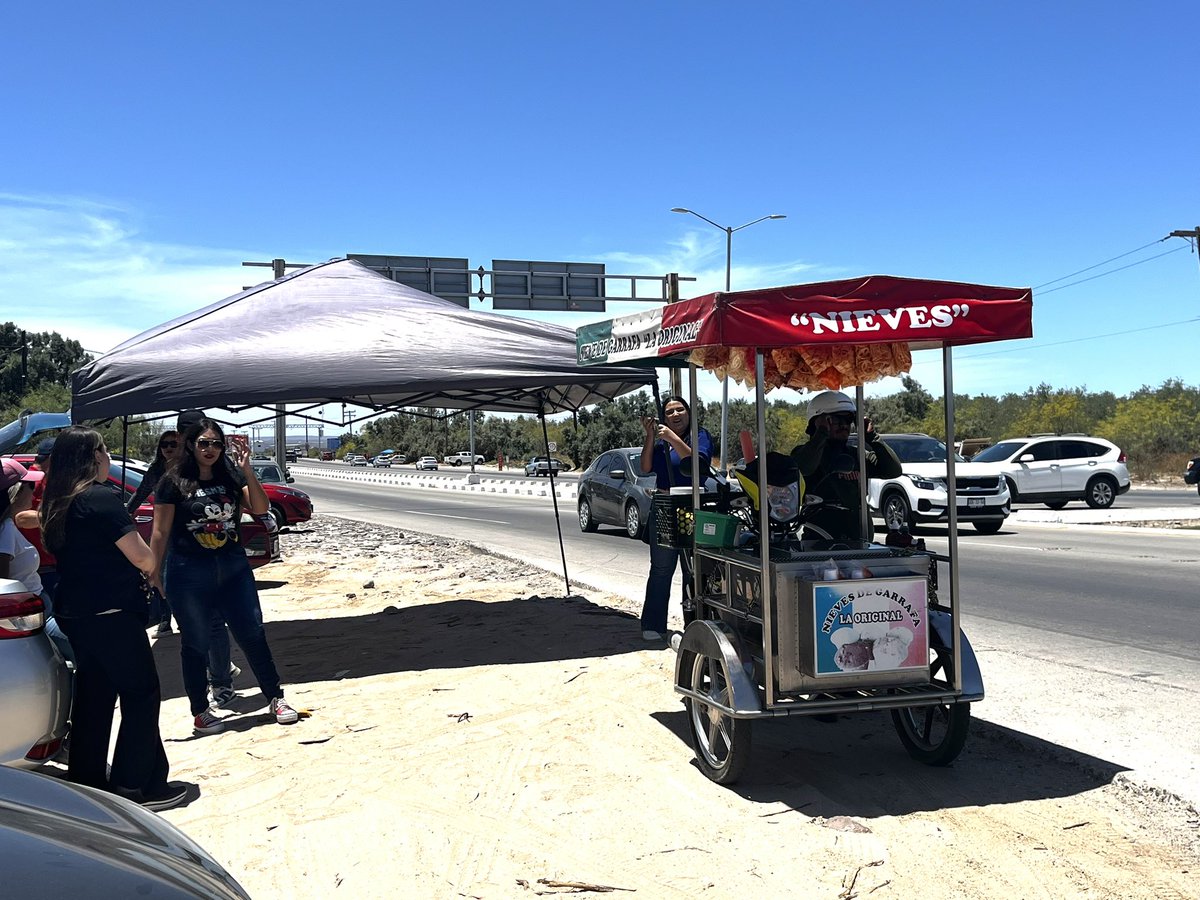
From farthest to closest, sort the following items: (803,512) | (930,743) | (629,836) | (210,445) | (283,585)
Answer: (283,585)
(210,445)
(803,512)
(930,743)
(629,836)

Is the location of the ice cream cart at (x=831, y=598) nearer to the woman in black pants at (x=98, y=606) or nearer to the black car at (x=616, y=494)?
the woman in black pants at (x=98, y=606)

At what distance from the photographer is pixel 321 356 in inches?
324

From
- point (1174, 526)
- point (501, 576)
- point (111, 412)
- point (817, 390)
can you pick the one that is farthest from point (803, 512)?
point (1174, 526)

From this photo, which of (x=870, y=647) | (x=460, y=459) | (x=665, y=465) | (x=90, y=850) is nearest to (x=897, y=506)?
(x=665, y=465)

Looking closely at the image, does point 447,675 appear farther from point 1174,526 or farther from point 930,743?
point 1174,526

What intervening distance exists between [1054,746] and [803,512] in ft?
5.84

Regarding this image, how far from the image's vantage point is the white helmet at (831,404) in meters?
5.73

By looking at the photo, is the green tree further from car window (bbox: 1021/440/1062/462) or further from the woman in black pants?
the woman in black pants

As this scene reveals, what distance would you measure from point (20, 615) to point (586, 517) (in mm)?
16205

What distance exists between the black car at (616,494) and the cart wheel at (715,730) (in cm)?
1180

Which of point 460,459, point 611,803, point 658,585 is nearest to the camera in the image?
point 611,803

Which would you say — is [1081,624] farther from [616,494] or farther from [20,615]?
[616,494]

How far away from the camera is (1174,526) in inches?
766

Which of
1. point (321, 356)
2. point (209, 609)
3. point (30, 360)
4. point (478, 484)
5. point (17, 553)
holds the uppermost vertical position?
point (30, 360)
